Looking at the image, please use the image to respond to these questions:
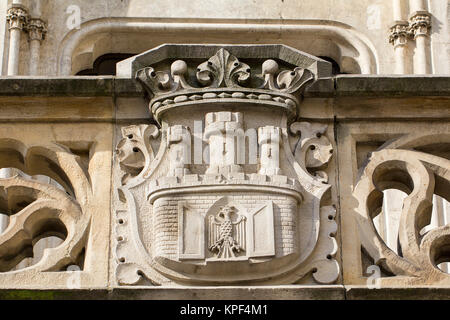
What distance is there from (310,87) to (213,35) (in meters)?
6.95

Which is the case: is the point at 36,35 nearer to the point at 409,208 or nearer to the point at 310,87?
the point at 310,87

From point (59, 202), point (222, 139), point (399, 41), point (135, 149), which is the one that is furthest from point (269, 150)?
point (399, 41)

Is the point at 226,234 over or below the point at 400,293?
over

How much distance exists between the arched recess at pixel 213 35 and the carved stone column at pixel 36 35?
0.23m

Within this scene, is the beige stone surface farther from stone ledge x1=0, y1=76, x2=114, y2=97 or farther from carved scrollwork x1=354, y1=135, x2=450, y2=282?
carved scrollwork x1=354, y1=135, x2=450, y2=282

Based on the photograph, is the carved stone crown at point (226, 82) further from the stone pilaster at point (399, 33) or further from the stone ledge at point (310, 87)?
the stone pilaster at point (399, 33)

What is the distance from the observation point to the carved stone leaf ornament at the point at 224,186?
5.98 metres

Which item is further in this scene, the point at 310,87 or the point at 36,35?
the point at 36,35

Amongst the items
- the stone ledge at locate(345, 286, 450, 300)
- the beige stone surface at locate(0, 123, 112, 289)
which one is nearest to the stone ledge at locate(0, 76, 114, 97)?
the beige stone surface at locate(0, 123, 112, 289)

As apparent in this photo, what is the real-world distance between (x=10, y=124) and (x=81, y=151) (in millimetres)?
391

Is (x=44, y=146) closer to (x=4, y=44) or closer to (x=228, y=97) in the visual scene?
(x=228, y=97)

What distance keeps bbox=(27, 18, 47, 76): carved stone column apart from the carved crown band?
676cm

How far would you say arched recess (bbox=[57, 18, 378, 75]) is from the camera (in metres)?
13.2

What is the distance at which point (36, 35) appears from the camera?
13109mm
